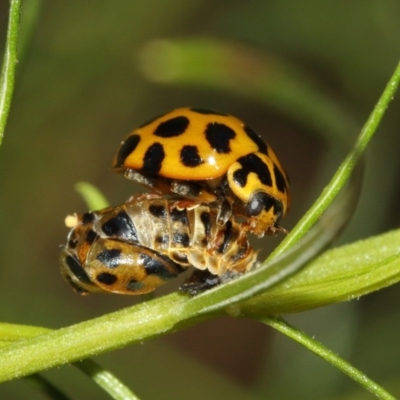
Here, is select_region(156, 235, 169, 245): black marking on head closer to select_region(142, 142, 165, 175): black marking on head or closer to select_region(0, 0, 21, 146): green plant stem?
select_region(142, 142, 165, 175): black marking on head

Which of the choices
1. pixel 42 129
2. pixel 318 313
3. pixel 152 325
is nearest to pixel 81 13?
pixel 42 129

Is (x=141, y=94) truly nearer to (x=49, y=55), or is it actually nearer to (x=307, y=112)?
(x=49, y=55)

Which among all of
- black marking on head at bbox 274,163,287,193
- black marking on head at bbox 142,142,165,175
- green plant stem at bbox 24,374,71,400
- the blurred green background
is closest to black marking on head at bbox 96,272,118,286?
green plant stem at bbox 24,374,71,400

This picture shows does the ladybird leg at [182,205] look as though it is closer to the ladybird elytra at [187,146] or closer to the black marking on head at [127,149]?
the ladybird elytra at [187,146]

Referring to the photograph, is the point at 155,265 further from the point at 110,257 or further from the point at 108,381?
the point at 108,381

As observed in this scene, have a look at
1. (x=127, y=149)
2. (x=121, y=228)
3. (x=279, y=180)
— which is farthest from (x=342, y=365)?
(x=127, y=149)

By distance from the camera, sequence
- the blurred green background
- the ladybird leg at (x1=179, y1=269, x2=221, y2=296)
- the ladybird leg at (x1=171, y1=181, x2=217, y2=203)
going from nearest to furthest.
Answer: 1. the ladybird leg at (x1=179, y1=269, x2=221, y2=296)
2. the ladybird leg at (x1=171, y1=181, x2=217, y2=203)
3. the blurred green background
